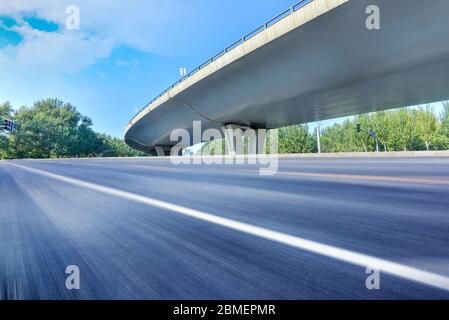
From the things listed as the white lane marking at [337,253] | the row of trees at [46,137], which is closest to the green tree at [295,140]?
the row of trees at [46,137]

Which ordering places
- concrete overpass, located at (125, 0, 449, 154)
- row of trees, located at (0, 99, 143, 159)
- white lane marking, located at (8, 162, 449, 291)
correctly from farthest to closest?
row of trees, located at (0, 99, 143, 159) < concrete overpass, located at (125, 0, 449, 154) < white lane marking, located at (8, 162, 449, 291)

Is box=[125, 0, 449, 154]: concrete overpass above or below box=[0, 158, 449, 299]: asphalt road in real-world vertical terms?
above

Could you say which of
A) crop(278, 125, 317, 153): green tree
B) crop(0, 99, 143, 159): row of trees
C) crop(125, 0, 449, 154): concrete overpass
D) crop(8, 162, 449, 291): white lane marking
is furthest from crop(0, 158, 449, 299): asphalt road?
crop(0, 99, 143, 159): row of trees

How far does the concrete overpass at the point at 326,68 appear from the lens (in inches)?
661

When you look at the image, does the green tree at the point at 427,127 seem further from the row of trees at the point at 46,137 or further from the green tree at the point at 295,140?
the row of trees at the point at 46,137

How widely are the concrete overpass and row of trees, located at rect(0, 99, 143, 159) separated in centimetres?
6497

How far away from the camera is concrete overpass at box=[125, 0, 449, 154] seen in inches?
661

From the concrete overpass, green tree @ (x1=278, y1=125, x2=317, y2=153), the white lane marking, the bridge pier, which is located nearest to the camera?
the white lane marking

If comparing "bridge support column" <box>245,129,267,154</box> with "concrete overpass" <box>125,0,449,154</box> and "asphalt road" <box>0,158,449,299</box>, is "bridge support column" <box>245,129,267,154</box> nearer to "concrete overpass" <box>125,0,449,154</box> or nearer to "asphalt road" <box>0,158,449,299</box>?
"concrete overpass" <box>125,0,449,154</box>

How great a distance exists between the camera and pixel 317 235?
85.0 inches

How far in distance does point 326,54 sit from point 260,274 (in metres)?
21.8

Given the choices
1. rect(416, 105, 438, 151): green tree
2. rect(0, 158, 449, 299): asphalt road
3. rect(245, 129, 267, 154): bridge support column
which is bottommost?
rect(0, 158, 449, 299): asphalt road

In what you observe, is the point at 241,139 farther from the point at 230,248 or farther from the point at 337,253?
the point at 337,253
